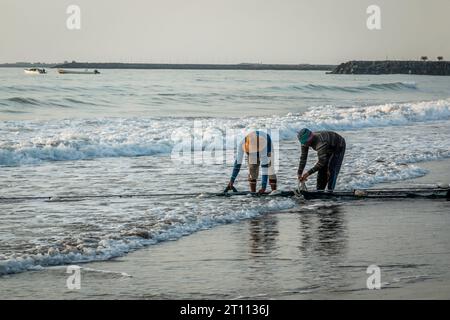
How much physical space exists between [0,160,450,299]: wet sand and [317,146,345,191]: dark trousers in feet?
6.77

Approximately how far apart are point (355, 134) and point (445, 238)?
22.7m

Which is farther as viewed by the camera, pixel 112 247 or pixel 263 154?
pixel 263 154

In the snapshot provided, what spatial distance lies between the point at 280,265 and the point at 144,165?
13077 mm

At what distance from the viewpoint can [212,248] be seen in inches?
454

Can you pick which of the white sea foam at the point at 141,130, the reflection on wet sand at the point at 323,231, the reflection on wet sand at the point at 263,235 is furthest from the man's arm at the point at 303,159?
the white sea foam at the point at 141,130

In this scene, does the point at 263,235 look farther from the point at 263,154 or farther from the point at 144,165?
the point at 144,165

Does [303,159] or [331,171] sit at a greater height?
[303,159]

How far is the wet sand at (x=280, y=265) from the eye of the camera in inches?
360

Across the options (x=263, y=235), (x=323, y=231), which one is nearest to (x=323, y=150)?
(x=323, y=231)


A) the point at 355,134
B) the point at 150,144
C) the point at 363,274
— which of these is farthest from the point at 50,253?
the point at 355,134

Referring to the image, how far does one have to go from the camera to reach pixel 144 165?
23.1 meters

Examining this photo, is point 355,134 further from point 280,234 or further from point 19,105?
point 280,234

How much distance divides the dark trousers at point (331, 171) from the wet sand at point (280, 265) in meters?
2.06
